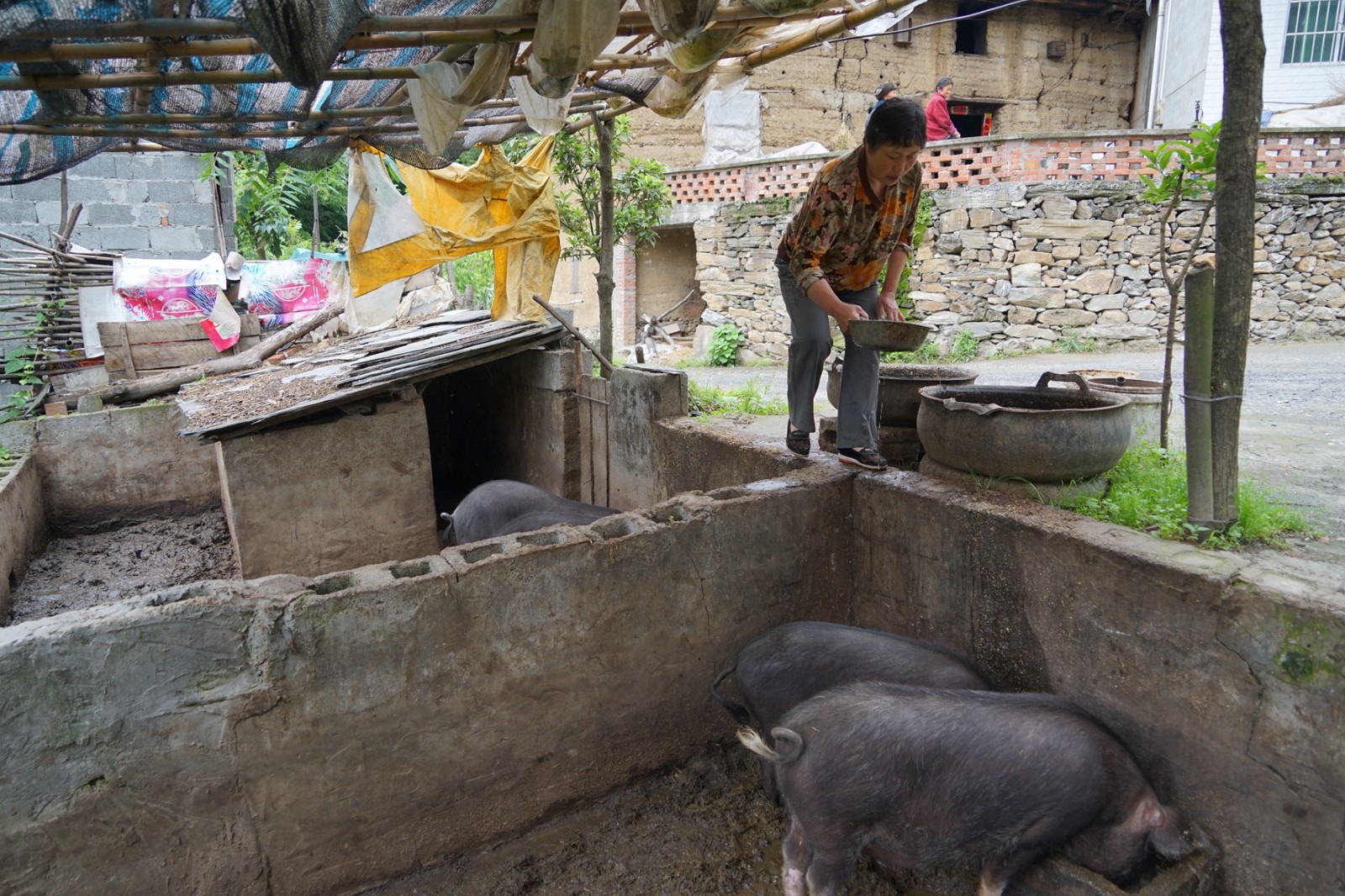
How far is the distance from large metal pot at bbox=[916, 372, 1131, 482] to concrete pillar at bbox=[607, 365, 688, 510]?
2.20 meters

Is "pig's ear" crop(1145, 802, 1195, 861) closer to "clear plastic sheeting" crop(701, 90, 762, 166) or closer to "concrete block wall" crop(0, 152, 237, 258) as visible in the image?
"concrete block wall" crop(0, 152, 237, 258)

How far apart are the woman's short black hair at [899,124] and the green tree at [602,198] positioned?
11.8ft

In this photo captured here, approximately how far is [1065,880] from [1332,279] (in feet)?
37.2

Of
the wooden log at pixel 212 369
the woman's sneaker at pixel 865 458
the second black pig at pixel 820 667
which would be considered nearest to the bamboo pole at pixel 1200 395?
the second black pig at pixel 820 667

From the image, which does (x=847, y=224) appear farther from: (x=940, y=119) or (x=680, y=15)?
(x=940, y=119)

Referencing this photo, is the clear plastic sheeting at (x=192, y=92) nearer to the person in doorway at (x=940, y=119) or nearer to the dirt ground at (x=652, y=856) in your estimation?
the dirt ground at (x=652, y=856)

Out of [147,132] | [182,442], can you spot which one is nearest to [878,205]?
[147,132]

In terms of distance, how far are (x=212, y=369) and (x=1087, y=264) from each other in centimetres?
1092

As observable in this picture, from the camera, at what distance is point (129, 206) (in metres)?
9.58

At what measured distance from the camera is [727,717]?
353 centimetres

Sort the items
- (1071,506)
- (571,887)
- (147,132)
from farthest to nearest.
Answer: (147,132) → (1071,506) → (571,887)

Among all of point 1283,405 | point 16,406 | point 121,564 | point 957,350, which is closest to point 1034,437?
point 1283,405

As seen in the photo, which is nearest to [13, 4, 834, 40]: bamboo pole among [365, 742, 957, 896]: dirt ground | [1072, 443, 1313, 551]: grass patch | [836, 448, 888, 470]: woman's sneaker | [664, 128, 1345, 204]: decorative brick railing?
[836, 448, 888, 470]: woman's sneaker

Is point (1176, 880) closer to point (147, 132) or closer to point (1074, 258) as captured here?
point (147, 132)
